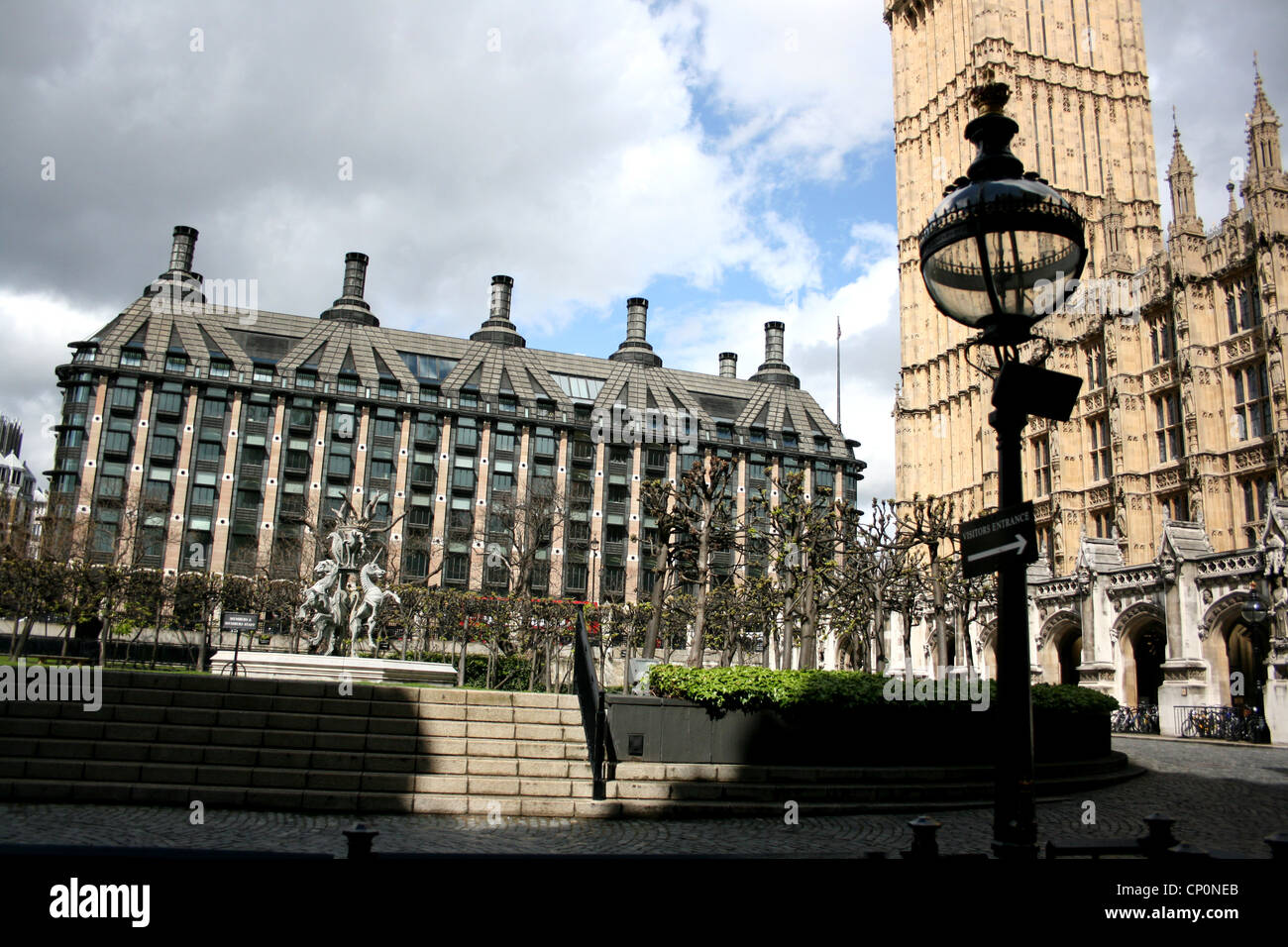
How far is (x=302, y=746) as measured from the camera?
1285 cm

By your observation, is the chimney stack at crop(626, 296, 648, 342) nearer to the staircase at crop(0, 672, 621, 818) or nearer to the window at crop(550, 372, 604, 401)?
the window at crop(550, 372, 604, 401)

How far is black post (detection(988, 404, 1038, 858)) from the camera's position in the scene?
4.41 metres

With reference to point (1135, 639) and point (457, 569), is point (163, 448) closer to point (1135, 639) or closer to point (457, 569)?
point (457, 569)

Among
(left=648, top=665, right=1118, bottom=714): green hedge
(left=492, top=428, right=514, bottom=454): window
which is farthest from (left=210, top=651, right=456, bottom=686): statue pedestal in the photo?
(left=492, top=428, right=514, bottom=454): window

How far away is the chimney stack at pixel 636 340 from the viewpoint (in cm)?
9694

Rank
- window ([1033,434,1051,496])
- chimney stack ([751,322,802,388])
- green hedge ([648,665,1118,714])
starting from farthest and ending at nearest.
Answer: chimney stack ([751,322,802,388]) → window ([1033,434,1051,496]) → green hedge ([648,665,1118,714])

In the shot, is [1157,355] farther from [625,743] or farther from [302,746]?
[302,746]

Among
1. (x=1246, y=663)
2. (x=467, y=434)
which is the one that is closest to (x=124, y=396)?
(x=467, y=434)

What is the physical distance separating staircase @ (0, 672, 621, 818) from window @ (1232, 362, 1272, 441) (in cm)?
3343

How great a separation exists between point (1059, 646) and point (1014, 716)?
35.6 meters

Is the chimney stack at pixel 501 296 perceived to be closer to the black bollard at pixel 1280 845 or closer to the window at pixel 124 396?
the window at pixel 124 396

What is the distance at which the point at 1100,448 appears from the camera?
4372 cm
